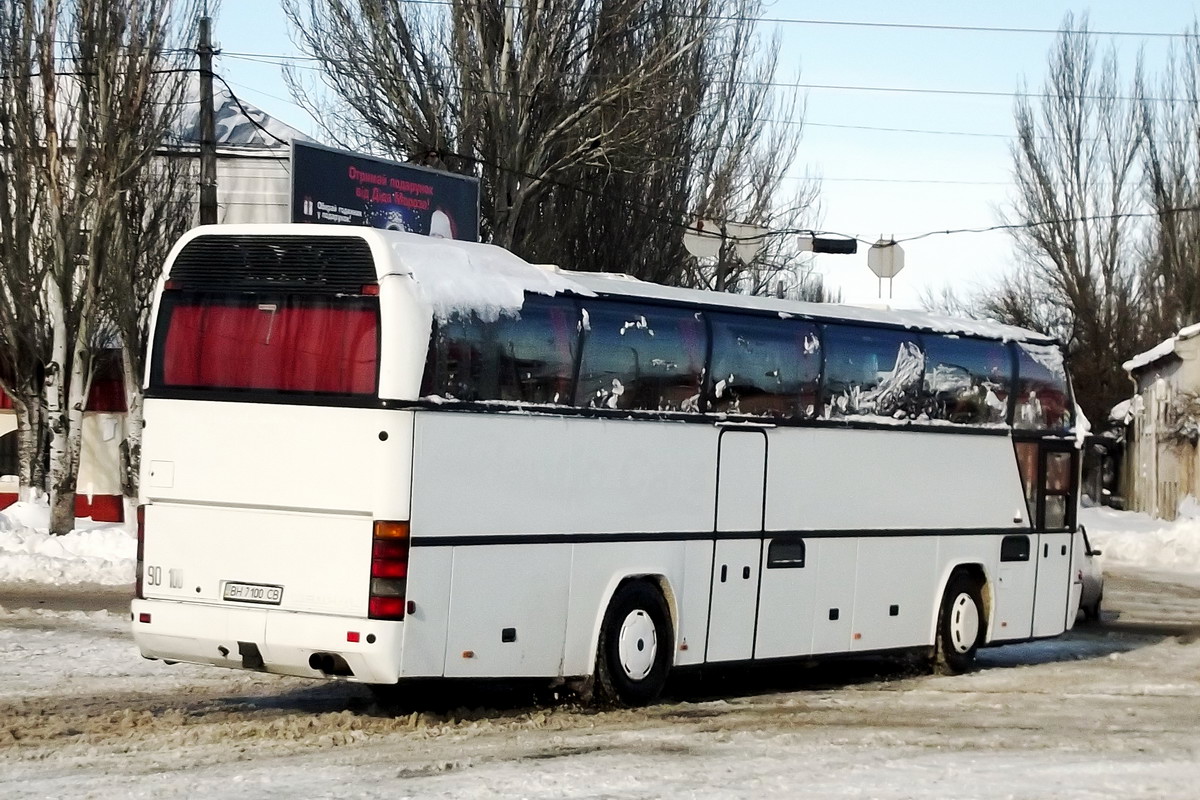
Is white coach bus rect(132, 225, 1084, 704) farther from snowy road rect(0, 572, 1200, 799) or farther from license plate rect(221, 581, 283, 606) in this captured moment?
snowy road rect(0, 572, 1200, 799)

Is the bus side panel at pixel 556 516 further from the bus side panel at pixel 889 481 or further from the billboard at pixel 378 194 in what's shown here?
the billboard at pixel 378 194

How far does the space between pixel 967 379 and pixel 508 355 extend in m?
5.68

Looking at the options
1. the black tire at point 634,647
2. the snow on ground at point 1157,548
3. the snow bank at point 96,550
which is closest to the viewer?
the black tire at point 634,647

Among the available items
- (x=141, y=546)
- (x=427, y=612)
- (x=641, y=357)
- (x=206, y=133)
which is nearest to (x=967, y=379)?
(x=641, y=357)

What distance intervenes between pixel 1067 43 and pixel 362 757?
5257 cm

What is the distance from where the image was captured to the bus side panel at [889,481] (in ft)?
45.5

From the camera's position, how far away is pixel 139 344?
35.4 m

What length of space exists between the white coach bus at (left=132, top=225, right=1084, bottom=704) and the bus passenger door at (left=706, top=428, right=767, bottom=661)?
2 cm

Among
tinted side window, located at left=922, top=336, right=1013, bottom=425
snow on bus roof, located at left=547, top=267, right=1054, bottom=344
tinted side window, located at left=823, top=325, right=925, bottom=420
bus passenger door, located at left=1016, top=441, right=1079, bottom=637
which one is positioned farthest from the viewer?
bus passenger door, located at left=1016, top=441, right=1079, bottom=637

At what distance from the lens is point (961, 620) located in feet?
51.3

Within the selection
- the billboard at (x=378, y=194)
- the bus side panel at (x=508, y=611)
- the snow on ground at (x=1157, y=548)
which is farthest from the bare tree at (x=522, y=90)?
the bus side panel at (x=508, y=611)

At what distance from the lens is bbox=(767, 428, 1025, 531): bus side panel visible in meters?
13.9

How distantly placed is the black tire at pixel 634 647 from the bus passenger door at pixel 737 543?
0.55 meters

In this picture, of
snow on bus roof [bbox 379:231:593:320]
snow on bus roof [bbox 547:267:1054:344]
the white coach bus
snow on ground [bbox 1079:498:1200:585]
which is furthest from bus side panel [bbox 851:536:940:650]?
snow on ground [bbox 1079:498:1200:585]
